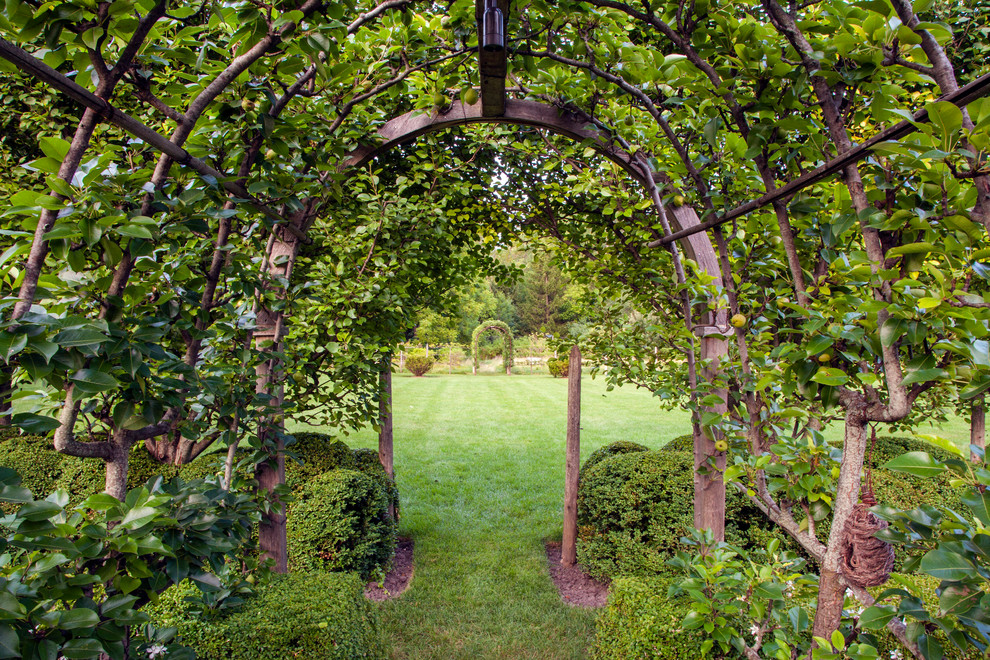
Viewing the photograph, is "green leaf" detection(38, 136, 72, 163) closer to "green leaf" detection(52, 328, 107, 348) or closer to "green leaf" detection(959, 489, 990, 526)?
"green leaf" detection(52, 328, 107, 348)

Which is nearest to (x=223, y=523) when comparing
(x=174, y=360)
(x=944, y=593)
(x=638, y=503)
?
(x=174, y=360)

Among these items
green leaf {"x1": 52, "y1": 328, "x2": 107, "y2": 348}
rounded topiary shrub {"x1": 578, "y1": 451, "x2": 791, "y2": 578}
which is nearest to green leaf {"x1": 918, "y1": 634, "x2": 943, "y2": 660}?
green leaf {"x1": 52, "y1": 328, "x2": 107, "y2": 348}

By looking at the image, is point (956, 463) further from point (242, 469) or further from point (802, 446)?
point (242, 469)

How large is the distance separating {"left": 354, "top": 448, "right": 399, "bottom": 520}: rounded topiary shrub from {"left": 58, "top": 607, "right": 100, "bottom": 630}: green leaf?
9.62ft

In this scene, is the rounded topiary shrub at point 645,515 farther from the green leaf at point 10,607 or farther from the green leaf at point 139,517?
the green leaf at point 10,607

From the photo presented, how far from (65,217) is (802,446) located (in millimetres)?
1677

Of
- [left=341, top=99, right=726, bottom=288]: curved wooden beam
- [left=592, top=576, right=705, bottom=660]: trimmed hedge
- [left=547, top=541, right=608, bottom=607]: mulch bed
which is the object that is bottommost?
[left=547, top=541, right=608, bottom=607]: mulch bed

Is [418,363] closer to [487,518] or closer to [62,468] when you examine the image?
[487,518]

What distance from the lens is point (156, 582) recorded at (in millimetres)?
1021

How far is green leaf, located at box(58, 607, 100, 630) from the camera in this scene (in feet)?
2.69

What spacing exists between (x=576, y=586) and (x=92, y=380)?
3.75m

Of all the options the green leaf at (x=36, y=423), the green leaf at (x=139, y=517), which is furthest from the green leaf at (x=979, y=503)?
the green leaf at (x=36, y=423)

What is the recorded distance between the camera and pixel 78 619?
2.72 feet

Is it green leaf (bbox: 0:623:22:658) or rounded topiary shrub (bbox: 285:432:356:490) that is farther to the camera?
rounded topiary shrub (bbox: 285:432:356:490)
